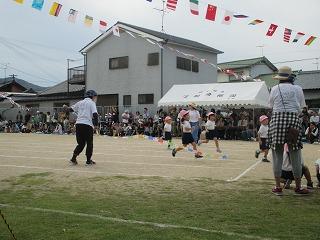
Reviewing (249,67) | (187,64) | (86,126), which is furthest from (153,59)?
(86,126)

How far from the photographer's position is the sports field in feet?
15.4

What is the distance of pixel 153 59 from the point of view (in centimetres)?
3259

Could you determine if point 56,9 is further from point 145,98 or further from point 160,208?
point 145,98

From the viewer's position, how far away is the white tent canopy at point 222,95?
23844 millimetres

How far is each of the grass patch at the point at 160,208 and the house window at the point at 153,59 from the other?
81.1ft

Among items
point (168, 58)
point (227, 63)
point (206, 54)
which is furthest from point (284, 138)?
point (227, 63)

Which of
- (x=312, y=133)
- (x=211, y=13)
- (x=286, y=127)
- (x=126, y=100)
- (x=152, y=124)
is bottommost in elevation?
(x=312, y=133)

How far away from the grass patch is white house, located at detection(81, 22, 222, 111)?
24450 millimetres

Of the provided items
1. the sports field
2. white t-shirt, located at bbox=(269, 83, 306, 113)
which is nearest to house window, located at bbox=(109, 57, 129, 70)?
the sports field

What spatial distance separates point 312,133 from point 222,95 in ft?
19.7

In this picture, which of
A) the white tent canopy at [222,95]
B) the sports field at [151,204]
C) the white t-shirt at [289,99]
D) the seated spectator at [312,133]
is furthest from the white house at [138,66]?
the white t-shirt at [289,99]

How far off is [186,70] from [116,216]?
98.0 ft

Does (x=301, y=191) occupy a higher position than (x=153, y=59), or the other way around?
(x=153, y=59)

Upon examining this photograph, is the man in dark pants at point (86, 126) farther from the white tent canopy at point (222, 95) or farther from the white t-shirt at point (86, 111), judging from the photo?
the white tent canopy at point (222, 95)
